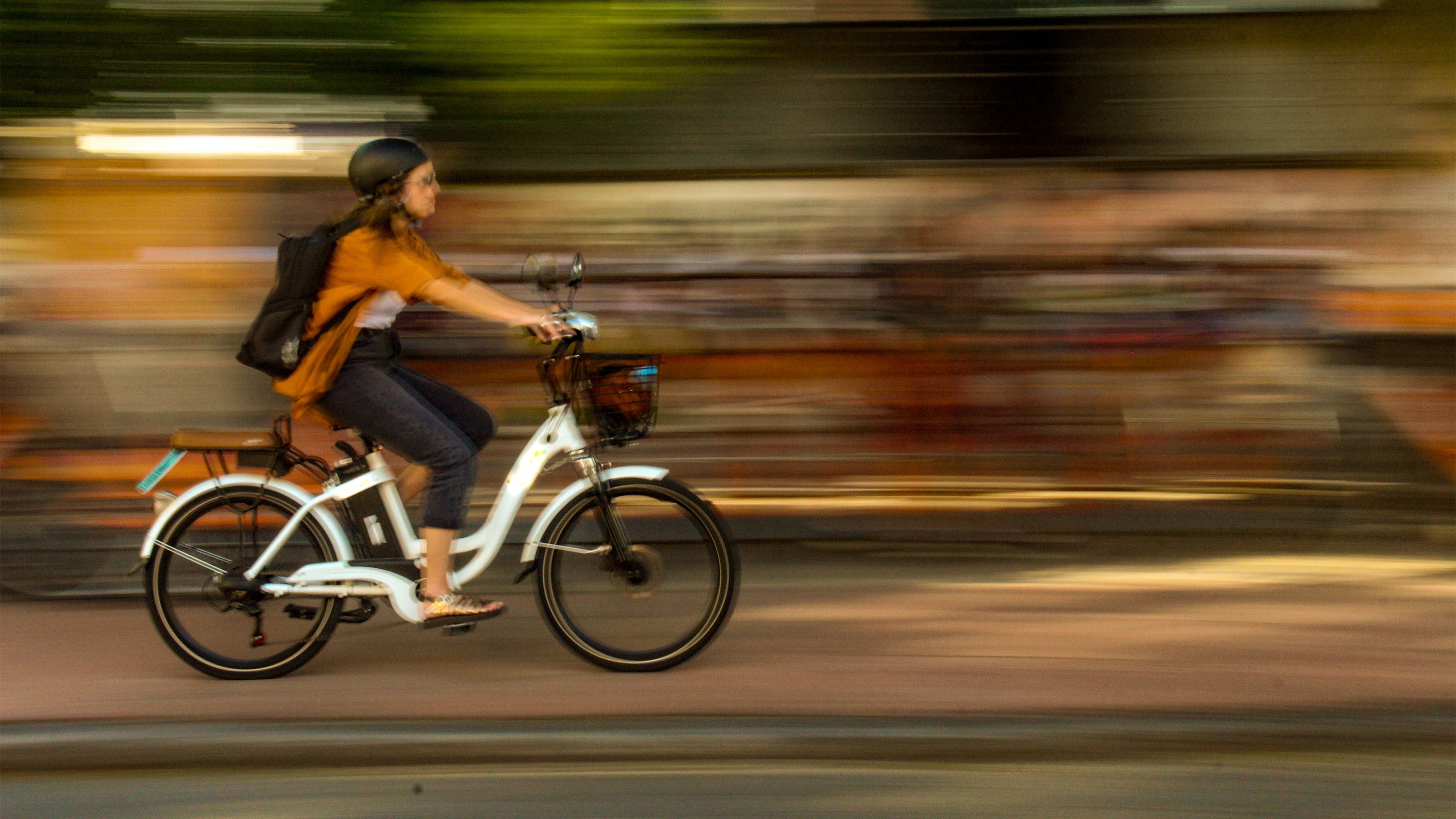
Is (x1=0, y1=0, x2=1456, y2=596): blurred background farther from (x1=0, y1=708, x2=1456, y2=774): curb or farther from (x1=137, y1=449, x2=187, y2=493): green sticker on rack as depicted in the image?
(x1=0, y1=708, x2=1456, y2=774): curb

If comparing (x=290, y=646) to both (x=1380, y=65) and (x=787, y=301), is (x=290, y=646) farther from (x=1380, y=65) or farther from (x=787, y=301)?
(x=1380, y=65)

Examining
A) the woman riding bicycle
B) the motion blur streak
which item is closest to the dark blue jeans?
the woman riding bicycle

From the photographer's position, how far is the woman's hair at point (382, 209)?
13.5 feet

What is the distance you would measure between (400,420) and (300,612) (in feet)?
2.56

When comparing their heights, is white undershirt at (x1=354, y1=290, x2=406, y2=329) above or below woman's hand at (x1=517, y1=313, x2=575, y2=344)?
above

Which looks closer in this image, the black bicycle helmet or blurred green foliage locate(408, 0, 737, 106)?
the black bicycle helmet

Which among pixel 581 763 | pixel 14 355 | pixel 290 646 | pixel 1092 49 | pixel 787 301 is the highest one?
pixel 1092 49

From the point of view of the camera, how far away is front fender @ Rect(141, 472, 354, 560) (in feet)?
14.7

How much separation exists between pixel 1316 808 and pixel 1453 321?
3992mm

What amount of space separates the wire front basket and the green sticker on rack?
1230 mm

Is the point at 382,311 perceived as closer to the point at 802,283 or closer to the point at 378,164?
the point at 378,164

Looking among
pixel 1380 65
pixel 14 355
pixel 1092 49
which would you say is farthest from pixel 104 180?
pixel 1380 65

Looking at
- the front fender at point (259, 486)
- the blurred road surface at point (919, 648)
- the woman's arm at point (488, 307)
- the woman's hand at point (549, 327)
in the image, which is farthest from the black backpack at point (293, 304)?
the blurred road surface at point (919, 648)

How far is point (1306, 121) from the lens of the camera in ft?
23.3
